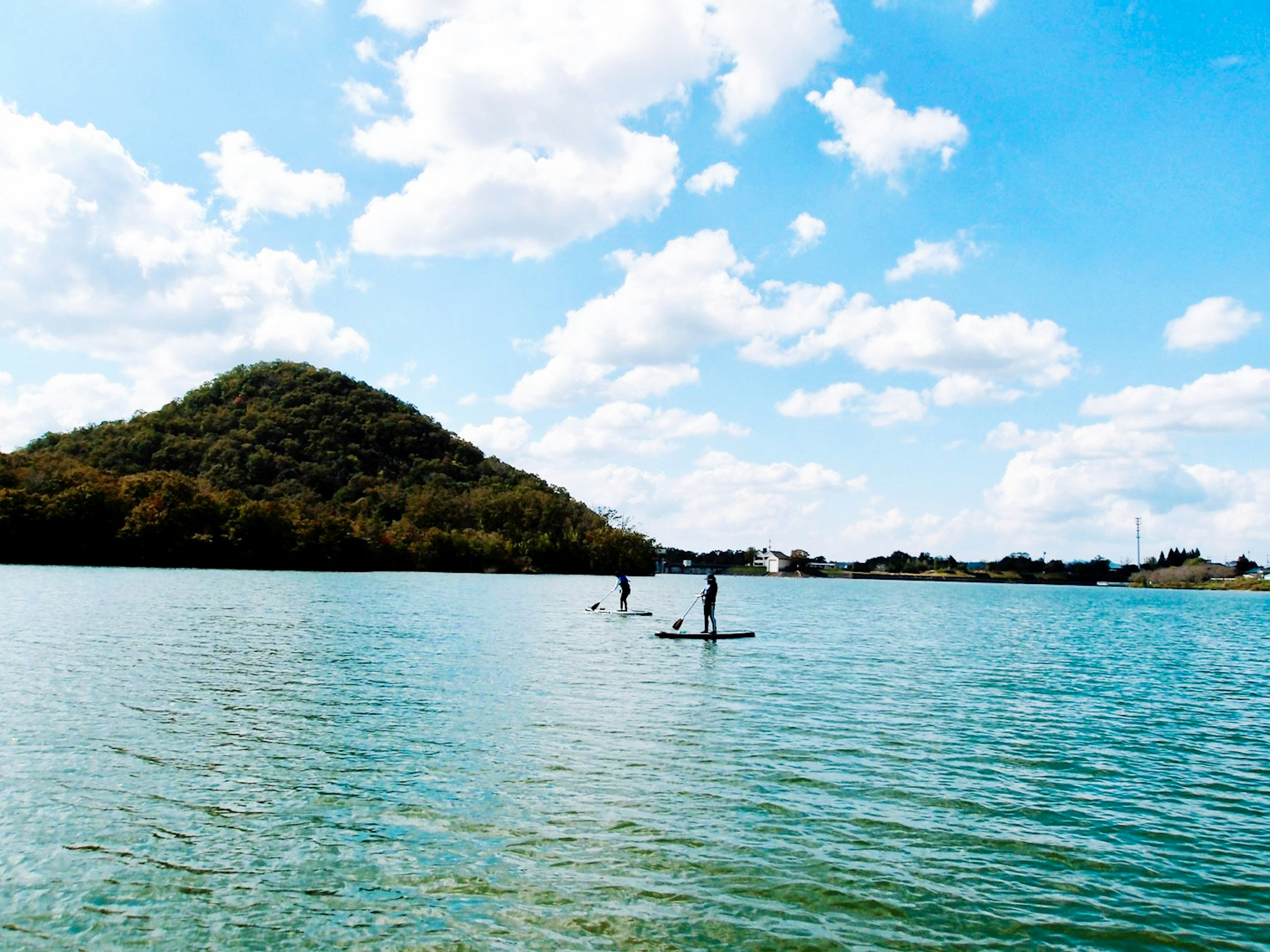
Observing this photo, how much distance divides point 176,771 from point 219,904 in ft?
20.4

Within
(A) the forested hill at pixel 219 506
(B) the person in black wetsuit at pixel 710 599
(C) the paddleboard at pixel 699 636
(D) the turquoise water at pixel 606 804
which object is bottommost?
(D) the turquoise water at pixel 606 804

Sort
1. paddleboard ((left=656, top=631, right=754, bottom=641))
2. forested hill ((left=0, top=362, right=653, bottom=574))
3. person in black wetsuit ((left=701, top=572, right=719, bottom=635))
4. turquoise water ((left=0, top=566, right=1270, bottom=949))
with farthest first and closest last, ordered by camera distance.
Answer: forested hill ((left=0, top=362, right=653, bottom=574)), person in black wetsuit ((left=701, top=572, right=719, bottom=635)), paddleboard ((left=656, top=631, right=754, bottom=641)), turquoise water ((left=0, top=566, right=1270, bottom=949))

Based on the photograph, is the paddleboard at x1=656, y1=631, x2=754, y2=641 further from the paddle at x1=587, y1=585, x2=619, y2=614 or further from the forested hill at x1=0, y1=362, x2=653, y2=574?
the forested hill at x1=0, y1=362, x2=653, y2=574

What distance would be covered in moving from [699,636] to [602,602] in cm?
3364

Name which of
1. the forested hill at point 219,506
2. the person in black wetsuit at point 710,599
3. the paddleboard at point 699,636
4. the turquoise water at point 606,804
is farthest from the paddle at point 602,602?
the forested hill at point 219,506

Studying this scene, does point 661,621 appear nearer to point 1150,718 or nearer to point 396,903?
point 1150,718

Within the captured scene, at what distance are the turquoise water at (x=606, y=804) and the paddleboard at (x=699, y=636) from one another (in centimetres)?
682

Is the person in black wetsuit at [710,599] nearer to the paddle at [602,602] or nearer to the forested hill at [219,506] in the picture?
the paddle at [602,602]

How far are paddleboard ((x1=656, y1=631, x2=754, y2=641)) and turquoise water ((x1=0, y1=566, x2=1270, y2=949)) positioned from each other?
6825 mm

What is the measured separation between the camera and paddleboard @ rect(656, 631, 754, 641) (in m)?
40.3

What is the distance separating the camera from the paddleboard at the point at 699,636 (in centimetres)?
4028

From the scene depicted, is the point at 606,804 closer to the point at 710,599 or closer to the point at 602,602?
the point at 710,599

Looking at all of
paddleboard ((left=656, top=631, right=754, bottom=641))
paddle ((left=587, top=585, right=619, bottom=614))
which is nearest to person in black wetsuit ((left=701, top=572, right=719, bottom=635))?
paddleboard ((left=656, top=631, right=754, bottom=641))

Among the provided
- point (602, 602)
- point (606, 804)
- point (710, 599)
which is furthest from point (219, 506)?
point (606, 804)
